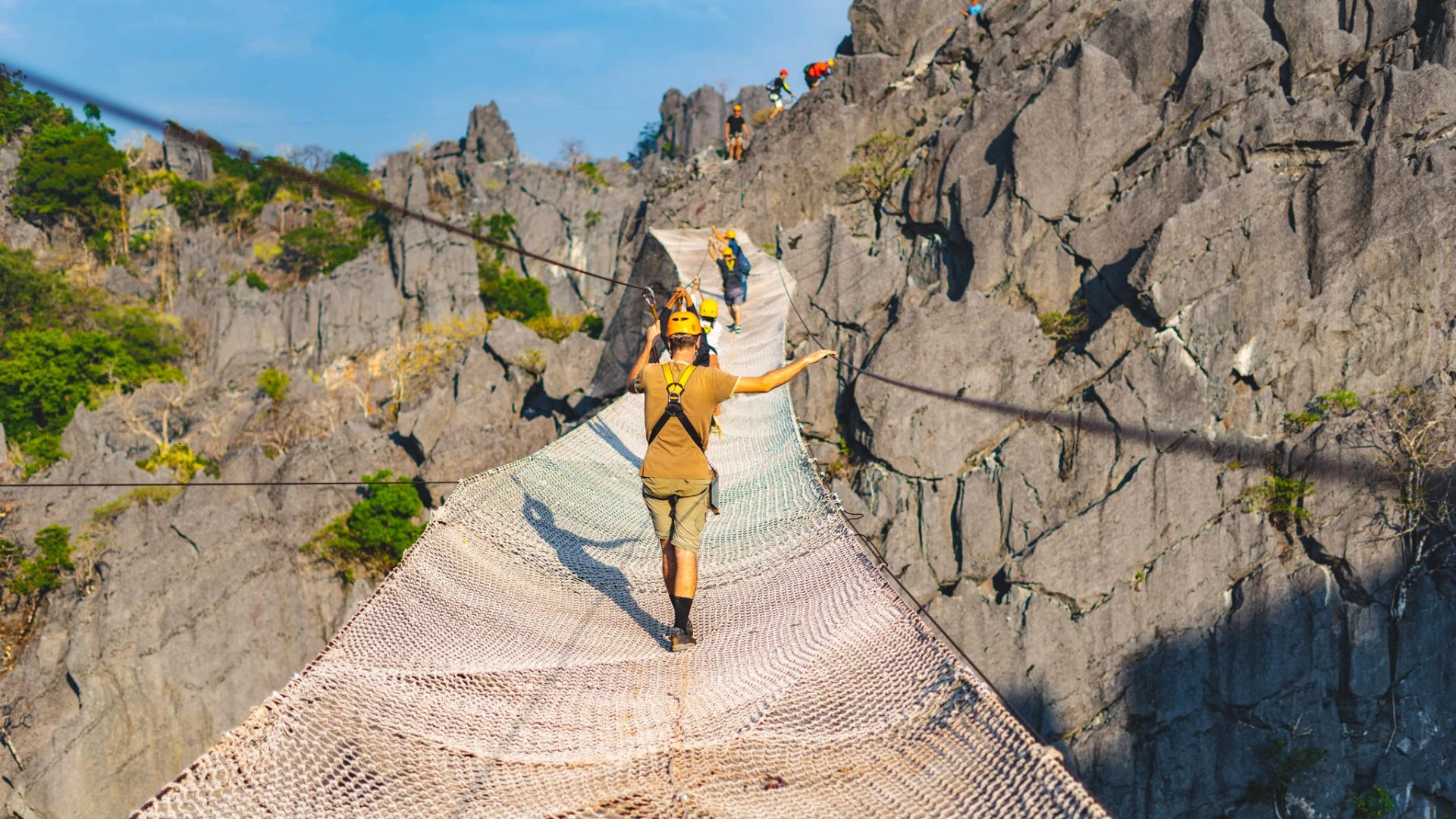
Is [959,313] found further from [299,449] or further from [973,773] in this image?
[973,773]

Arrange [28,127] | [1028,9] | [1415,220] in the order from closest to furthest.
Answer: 1. [1415,220]
2. [1028,9]
3. [28,127]

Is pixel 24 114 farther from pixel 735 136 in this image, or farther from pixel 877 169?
pixel 877 169

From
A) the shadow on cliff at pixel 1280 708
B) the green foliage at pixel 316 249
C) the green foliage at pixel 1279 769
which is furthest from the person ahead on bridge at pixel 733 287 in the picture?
the green foliage at pixel 316 249

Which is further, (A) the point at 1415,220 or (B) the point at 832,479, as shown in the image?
(B) the point at 832,479

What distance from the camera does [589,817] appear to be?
2.48m

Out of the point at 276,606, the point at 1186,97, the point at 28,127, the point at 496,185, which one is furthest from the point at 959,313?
the point at 28,127

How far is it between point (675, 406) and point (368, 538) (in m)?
11.6

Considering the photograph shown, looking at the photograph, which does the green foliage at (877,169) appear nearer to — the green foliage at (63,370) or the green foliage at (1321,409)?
the green foliage at (1321,409)

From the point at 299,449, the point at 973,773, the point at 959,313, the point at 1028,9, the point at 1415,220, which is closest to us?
the point at 973,773

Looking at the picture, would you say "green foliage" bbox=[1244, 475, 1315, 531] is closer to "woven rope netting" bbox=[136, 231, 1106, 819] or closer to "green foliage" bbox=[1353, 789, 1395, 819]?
"green foliage" bbox=[1353, 789, 1395, 819]

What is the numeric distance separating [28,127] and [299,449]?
3510 centimetres

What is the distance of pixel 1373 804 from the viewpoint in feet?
37.4

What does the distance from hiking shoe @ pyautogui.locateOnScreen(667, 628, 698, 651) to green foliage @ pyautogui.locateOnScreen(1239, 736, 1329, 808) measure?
1073 centimetres

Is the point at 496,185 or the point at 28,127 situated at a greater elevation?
the point at 28,127
